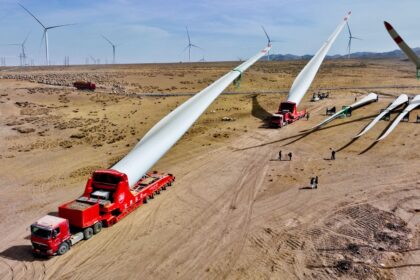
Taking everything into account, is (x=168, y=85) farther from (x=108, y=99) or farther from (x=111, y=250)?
(x=111, y=250)

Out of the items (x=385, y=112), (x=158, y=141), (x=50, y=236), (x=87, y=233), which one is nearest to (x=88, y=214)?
(x=87, y=233)

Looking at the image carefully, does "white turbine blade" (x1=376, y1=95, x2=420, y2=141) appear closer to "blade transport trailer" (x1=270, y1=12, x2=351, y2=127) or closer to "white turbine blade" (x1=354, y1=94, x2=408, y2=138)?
"white turbine blade" (x1=354, y1=94, x2=408, y2=138)

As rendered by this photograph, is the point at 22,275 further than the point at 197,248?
No

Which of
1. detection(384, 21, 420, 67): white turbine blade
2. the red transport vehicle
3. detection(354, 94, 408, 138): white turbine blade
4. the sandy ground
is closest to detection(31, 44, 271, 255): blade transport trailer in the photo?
the sandy ground

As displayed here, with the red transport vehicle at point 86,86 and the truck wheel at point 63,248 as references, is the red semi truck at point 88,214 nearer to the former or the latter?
the truck wheel at point 63,248

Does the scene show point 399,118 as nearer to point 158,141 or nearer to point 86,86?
point 158,141

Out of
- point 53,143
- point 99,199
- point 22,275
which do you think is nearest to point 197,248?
point 99,199

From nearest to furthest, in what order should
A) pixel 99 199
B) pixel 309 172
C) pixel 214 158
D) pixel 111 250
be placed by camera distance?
1. pixel 111 250
2. pixel 99 199
3. pixel 309 172
4. pixel 214 158
